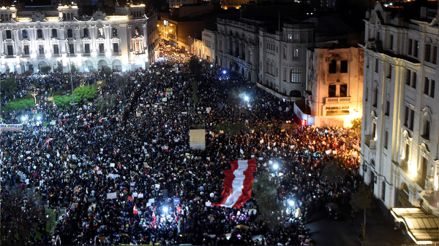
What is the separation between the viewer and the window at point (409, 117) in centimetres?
3500

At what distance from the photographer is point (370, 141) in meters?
40.9

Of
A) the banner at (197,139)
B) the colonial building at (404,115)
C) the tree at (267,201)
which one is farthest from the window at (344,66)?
the tree at (267,201)

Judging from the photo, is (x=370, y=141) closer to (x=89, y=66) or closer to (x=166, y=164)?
(x=166, y=164)

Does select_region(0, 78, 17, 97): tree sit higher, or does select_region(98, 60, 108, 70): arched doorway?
select_region(0, 78, 17, 97): tree

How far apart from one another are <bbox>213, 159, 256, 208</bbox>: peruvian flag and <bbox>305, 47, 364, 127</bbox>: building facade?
19.5m

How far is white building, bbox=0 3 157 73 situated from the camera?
9312 cm

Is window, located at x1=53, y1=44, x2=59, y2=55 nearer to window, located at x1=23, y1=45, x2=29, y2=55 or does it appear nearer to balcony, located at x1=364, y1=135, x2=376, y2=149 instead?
window, located at x1=23, y1=45, x2=29, y2=55

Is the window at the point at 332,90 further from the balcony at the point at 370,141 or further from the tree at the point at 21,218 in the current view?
the tree at the point at 21,218

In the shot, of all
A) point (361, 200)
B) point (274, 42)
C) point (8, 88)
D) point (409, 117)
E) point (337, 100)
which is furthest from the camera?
point (274, 42)

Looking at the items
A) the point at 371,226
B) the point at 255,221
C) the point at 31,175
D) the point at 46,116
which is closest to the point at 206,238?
the point at 255,221

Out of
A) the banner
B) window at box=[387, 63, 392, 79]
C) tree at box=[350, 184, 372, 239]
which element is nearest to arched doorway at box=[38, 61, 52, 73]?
the banner

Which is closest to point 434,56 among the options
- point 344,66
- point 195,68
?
point 344,66

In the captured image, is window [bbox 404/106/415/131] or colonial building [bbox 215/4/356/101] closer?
window [bbox 404/106/415/131]

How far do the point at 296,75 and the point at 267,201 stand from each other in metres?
36.9
